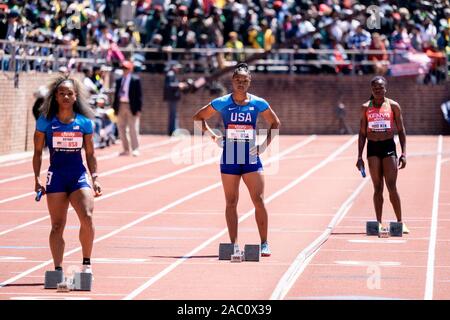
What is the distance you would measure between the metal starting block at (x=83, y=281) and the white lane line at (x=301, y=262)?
1.62 metres

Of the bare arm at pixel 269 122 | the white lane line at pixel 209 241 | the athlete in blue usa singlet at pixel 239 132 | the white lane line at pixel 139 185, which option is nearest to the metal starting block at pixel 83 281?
the white lane line at pixel 209 241

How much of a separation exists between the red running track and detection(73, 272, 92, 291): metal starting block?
0.33 ft

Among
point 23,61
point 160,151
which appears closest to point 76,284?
point 23,61

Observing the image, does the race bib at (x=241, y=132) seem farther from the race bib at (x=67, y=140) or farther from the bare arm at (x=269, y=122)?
the race bib at (x=67, y=140)

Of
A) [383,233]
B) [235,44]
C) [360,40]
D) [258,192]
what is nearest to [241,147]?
[258,192]

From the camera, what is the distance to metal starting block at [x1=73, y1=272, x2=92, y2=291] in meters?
13.2

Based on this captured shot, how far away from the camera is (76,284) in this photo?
43.4 feet

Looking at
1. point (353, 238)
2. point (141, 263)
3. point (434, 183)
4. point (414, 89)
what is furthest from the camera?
point (414, 89)

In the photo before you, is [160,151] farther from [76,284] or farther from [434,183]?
[76,284]

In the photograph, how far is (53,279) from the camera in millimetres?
13391

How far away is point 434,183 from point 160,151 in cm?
1014

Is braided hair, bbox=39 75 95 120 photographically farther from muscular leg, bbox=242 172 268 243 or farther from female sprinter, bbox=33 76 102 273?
muscular leg, bbox=242 172 268 243

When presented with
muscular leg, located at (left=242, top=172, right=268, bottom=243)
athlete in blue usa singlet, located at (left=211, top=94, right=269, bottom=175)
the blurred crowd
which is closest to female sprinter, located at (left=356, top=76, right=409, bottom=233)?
muscular leg, located at (left=242, top=172, right=268, bottom=243)

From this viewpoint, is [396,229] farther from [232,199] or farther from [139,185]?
[139,185]
